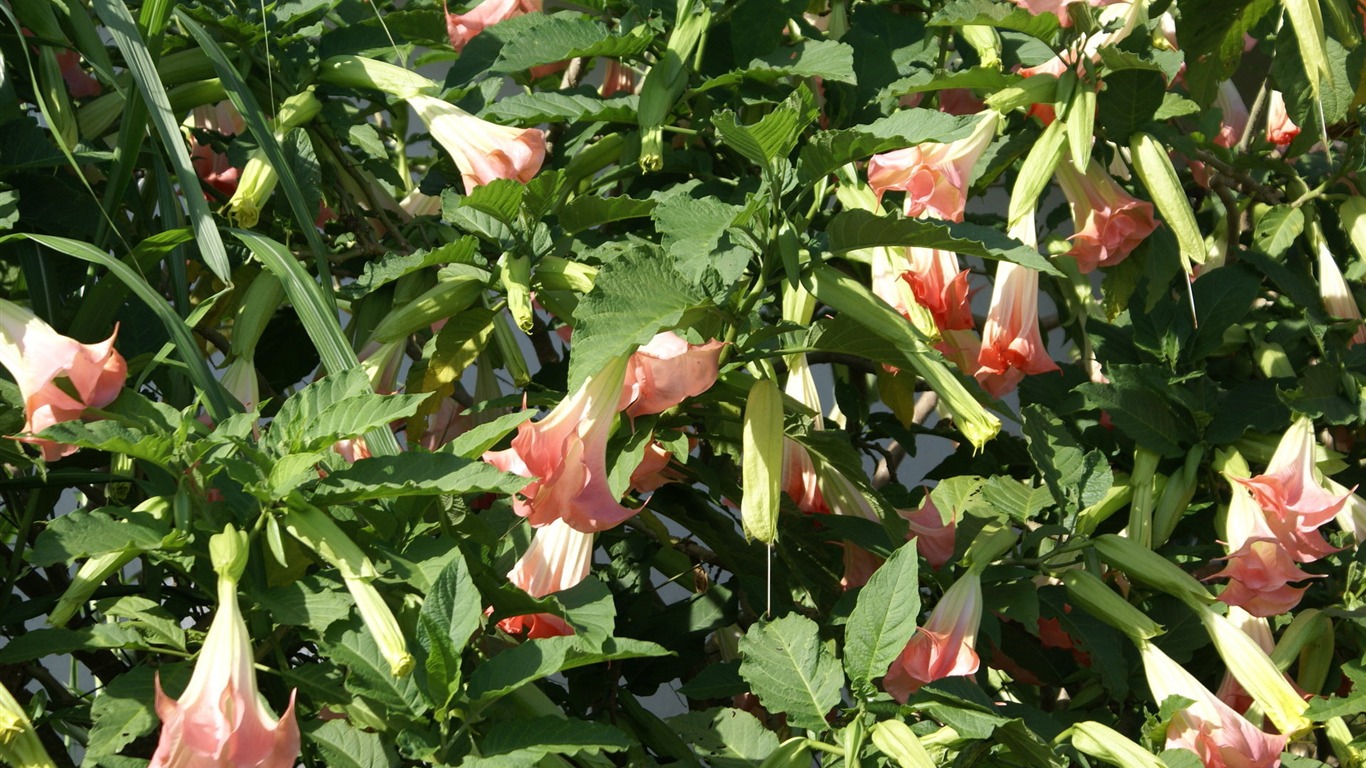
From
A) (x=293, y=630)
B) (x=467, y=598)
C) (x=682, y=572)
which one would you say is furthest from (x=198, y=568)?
(x=682, y=572)

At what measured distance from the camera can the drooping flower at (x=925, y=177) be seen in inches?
52.6

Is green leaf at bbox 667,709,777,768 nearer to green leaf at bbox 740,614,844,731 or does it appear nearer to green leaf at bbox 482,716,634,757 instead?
green leaf at bbox 740,614,844,731

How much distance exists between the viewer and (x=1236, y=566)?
1.38m

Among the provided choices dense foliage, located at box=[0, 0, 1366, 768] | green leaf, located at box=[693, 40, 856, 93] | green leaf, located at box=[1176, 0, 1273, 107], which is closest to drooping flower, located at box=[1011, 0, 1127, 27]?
dense foliage, located at box=[0, 0, 1366, 768]

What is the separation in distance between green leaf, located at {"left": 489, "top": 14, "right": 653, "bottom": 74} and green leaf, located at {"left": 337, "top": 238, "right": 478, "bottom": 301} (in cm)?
20

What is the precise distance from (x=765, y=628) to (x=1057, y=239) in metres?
0.75

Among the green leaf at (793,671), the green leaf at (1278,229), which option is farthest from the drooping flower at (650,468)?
the green leaf at (1278,229)

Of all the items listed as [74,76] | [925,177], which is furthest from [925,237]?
[74,76]

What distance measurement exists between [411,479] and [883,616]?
384mm

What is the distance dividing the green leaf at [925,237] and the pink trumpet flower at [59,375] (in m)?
0.55

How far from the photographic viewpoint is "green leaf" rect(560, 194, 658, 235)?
4.02 ft

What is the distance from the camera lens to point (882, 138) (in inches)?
40.6

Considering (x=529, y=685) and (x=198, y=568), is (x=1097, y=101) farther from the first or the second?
(x=198, y=568)

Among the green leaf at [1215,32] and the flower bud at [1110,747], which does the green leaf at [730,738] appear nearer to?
the flower bud at [1110,747]
